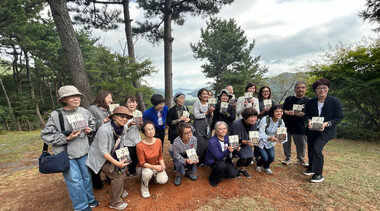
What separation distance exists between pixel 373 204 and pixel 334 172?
1186 mm

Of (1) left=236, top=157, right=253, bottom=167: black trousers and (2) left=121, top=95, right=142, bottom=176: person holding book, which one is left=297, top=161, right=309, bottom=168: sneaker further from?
(2) left=121, top=95, right=142, bottom=176: person holding book

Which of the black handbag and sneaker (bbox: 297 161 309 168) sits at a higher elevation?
the black handbag

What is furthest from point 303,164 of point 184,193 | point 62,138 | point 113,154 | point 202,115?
point 62,138

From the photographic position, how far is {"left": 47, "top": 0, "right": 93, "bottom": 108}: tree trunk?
4.43m

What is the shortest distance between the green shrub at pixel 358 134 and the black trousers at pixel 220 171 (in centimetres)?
901

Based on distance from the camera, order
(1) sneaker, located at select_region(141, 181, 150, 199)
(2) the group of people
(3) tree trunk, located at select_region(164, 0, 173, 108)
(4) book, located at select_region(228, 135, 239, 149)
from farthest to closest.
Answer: (3) tree trunk, located at select_region(164, 0, 173, 108), (4) book, located at select_region(228, 135, 239, 149), (1) sneaker, located at select_region(141, 181, 150, 199), (2) the group of people

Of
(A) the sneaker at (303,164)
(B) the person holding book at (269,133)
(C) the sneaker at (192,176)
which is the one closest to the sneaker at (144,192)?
(C) the sneaker at (192,176)

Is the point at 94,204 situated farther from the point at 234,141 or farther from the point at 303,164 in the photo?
the point at 303,164

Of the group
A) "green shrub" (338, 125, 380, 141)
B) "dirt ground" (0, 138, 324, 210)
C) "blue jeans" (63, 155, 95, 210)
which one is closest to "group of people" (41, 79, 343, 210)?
"blue jeans" (63, 155, 95, 210)

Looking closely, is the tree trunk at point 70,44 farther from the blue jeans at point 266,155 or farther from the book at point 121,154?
the blue jeans at point 266,155

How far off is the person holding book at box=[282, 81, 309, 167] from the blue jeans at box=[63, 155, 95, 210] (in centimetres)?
458

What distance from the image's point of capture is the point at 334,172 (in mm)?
3664

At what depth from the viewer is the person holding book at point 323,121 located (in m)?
3.06

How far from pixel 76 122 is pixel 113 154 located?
756mm
